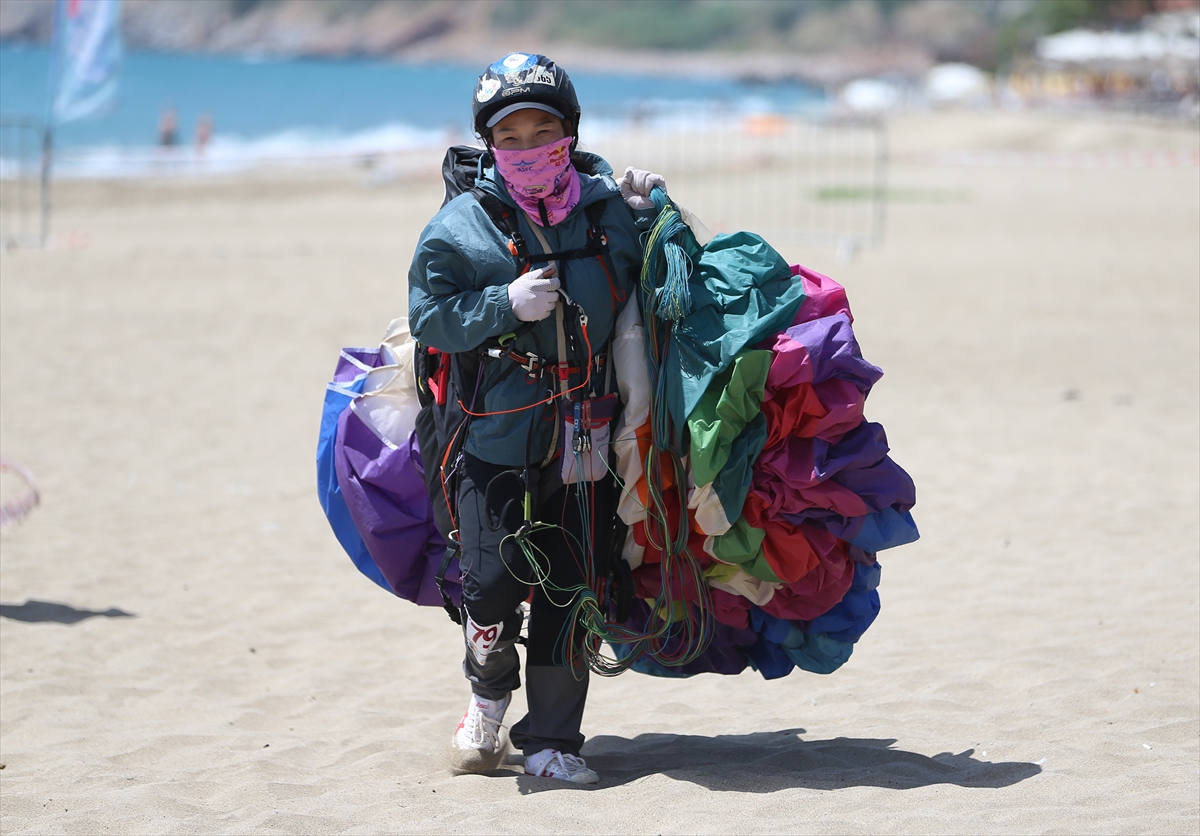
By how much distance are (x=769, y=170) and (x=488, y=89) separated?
74.9 feet

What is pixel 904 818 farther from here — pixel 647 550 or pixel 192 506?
pixel 192 506

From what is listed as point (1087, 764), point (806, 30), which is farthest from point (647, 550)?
point (806, 30)

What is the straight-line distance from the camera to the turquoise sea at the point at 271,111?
84.5 ft

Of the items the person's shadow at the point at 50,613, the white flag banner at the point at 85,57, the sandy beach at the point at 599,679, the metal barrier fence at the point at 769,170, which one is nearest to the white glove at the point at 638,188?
the sandy beach at the point at 599,679

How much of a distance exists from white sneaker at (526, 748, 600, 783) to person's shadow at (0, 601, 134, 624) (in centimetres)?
244

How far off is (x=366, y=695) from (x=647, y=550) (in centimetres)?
150

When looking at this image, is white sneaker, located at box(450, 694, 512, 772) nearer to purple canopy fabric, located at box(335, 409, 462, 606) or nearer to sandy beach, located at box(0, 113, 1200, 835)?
sandy beach, located at box(0, 113, 1200, 835)

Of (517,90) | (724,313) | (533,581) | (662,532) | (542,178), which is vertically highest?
(517,90)

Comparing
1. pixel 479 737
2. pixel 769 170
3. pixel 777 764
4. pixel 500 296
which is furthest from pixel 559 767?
pixel 769 170

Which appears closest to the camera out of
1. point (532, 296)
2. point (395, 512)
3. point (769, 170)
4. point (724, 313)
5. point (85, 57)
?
point (532, 296)

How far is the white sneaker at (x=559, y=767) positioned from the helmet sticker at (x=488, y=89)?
69.9 inches

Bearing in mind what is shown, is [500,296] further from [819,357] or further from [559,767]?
[559,767]

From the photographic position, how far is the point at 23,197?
56.8 feet

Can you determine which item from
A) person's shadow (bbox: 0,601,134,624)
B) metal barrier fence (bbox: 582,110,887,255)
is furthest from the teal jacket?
metal barrier fence (bbox: 582,110,887,255)
